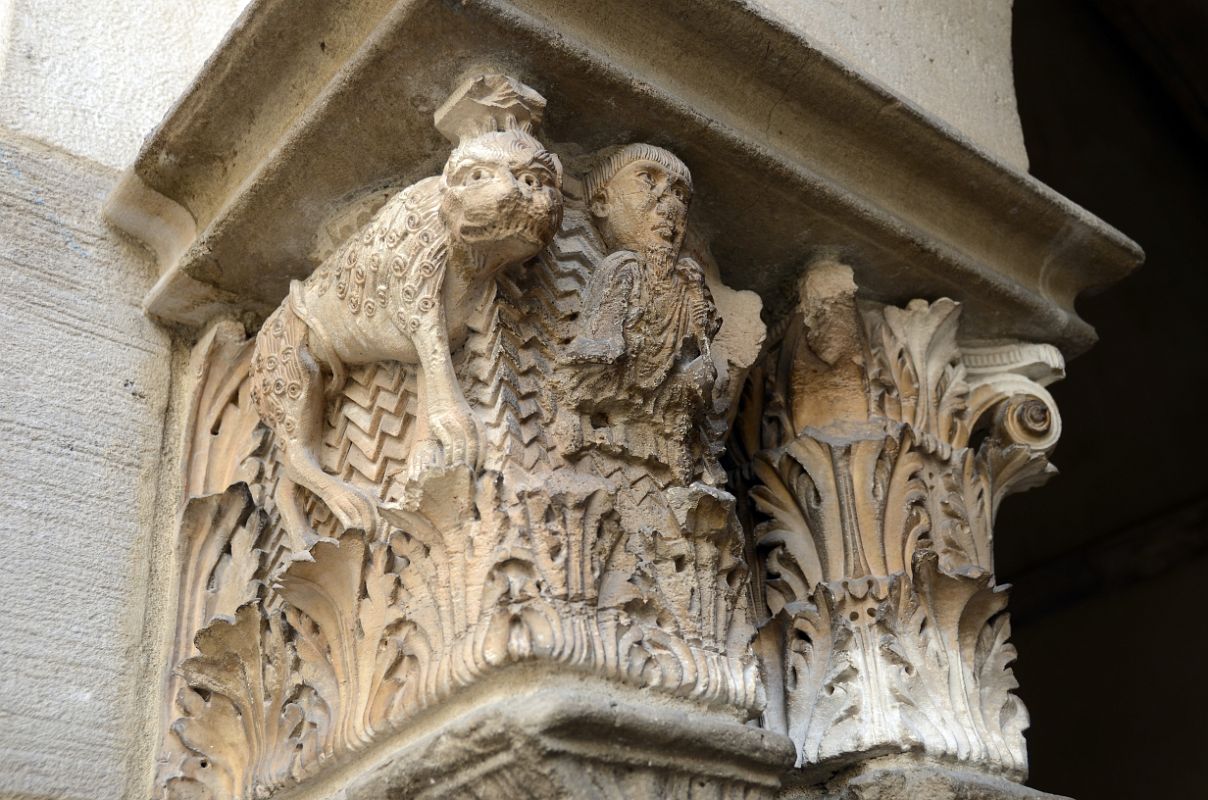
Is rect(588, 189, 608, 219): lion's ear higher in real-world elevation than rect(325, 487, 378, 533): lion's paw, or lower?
higher

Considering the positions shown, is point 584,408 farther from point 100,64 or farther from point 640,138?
point 100,64

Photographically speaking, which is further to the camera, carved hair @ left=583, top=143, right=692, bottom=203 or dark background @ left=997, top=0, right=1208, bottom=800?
dark background @ left=997, top=0, right=1208, bottom=800

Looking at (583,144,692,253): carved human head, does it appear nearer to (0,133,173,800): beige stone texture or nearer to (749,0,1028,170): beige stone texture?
Answer: (749,0,1028,170): beige stone texture

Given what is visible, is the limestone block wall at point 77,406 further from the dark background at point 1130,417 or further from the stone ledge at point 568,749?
the dark background at point 1130,417

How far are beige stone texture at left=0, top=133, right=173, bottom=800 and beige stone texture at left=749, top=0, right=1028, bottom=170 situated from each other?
3.34 ft

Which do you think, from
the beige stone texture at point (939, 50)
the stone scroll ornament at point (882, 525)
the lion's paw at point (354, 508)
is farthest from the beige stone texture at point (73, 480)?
the beige stone texture at point (939, 50)

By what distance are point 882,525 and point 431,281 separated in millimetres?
695

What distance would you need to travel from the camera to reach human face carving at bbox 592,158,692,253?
1.58 metres

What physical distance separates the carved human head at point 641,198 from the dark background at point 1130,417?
9.59 ft

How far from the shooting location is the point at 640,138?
5.36 feet

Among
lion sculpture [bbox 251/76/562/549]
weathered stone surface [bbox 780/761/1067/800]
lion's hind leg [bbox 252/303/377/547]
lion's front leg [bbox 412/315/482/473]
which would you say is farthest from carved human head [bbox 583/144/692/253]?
weathered stone surface [bbox 780/761/1067/800]

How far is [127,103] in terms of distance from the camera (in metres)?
1.96


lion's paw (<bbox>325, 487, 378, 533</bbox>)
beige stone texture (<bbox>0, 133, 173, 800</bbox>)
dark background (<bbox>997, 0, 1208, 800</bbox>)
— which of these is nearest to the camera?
lion's paw (<bbox>325, 487, 378, 533</bbox>)

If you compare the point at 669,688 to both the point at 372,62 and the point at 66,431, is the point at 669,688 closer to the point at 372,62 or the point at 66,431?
the point at 372,62
